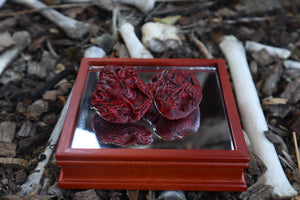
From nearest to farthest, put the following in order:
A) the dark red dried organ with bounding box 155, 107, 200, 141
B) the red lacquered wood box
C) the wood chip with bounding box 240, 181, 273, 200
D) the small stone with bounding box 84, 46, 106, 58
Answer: the red lacquered wood box → the dark red dried organ with bounding box 155, 107, 200, 141 → the wood chip with bounding box 240, 181, 273, 200 → the small stone with bounding box 84, 46, 106, 58

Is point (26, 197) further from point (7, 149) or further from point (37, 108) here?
point (37, 108)

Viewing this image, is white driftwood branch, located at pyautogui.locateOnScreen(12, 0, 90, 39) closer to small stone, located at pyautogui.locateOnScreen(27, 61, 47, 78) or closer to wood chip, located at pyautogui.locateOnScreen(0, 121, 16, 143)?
small stone, located at pyautogui.locateOnScreen(27, 61, 47, 78)

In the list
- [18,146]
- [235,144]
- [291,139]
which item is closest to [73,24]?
[18,146]

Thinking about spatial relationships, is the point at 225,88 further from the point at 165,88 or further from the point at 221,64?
the point at 165,88

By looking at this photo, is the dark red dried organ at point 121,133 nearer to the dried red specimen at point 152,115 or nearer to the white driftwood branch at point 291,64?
the dried red specimen at point 152,115

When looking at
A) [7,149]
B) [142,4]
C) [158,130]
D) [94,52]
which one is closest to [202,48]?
[142,4]

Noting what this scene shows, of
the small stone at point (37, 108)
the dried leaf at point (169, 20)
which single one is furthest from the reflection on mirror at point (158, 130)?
the dried leaf at point (169, 20)

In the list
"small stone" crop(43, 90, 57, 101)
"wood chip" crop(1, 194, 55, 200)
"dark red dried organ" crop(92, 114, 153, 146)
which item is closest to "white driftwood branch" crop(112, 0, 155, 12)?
"small stone" crop(43, 90, 57, 101)
